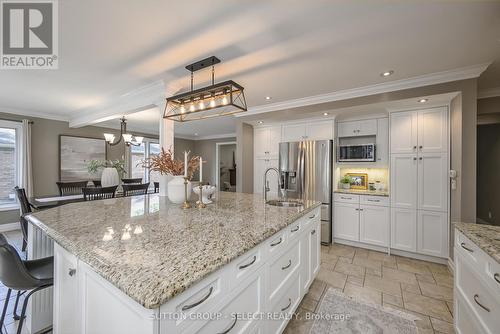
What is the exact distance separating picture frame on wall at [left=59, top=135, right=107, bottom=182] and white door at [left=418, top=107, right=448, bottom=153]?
6.71 meters

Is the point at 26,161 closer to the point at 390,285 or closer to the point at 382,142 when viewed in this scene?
the point at 390,285

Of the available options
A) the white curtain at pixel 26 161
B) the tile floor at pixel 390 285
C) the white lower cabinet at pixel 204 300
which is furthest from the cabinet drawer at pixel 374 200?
the white curtain at pixel 26 161

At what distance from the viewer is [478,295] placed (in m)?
1.19

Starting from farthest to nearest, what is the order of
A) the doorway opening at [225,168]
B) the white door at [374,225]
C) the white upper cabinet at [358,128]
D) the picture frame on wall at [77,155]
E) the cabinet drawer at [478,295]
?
1. the doorway opening at [225,168]
2. the picture frame on wall at [77,155]
3. the white upper cabinet at [358,128]
4. the white door at [374,225]
5. the cabinet drawer at [478,295]

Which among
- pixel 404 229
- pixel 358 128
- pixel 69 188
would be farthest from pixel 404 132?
pixel 69 188

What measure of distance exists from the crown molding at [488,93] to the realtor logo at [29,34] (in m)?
5.11

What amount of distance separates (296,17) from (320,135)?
2.36m

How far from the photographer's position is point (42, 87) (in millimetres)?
2951

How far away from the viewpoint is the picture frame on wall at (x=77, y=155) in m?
4.65

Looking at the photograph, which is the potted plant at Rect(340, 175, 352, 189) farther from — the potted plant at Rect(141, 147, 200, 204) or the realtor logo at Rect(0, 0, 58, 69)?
the realtor logo at Rect(0, 0, 58, 69)

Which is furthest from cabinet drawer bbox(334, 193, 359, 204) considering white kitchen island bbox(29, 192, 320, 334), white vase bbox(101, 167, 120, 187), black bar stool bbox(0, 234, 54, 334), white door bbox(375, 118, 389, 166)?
white vase bbox(101, 167, 120, 187)

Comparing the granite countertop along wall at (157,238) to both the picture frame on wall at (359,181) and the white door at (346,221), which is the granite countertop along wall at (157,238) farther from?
the picture frame on wall at (359,181)

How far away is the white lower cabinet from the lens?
729mm

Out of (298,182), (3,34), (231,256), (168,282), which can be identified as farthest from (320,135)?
(3,34)
